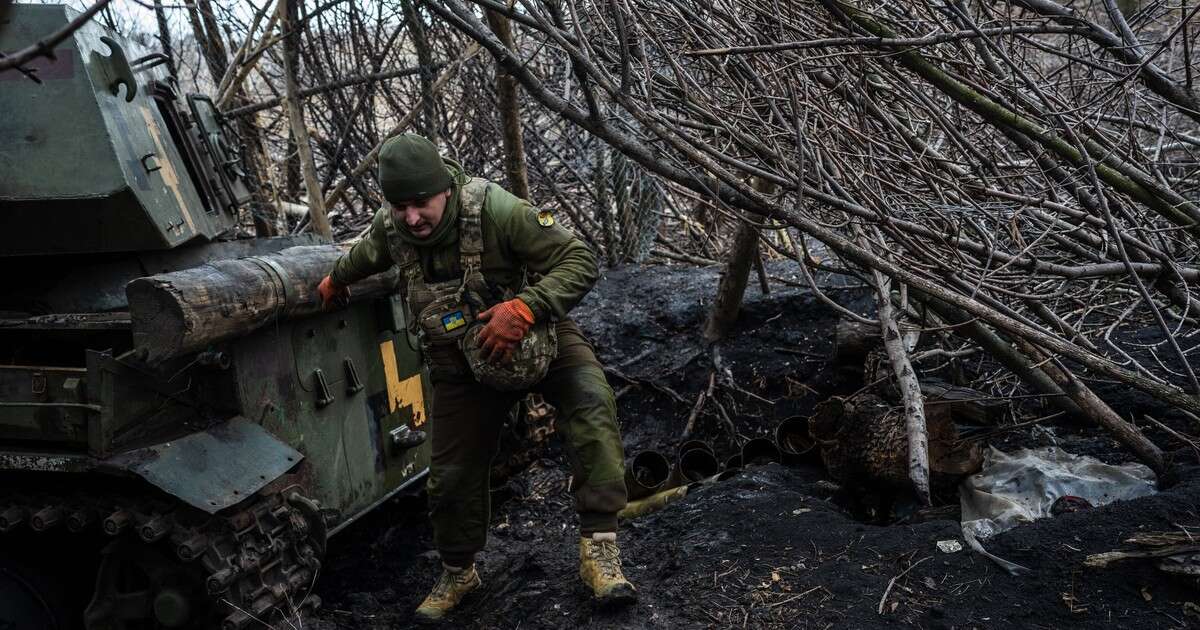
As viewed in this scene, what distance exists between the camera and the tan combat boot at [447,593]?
4160mm

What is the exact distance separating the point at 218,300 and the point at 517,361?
1.17 m

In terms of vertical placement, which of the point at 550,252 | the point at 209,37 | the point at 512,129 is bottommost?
the point at 550,252

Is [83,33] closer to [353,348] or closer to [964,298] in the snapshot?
[353,348]

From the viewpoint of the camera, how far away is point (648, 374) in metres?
7.01

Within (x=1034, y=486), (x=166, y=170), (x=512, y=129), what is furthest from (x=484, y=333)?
(x=512, y=129)

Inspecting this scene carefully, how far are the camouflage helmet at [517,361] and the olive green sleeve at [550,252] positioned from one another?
110 millimetres

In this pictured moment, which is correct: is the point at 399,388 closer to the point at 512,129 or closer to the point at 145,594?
the point at 145,594

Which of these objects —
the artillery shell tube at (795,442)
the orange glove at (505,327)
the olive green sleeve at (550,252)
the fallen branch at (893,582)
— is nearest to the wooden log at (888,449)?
the artillery shell tube at (795,442)

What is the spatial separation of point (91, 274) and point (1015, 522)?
416 centimetres

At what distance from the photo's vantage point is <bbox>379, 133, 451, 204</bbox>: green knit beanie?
3693 mm

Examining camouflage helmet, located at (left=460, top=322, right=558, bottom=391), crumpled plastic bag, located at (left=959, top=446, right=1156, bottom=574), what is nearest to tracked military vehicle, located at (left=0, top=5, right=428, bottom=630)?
camouflage helmet, located at (left=460, top=322, right=558, bottom=391)

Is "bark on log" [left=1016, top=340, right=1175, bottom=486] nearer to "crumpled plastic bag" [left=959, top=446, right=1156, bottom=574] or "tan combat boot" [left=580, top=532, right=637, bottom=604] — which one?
"crumpled plastic bag" [left=959, top=446, right=1156, bottom=574]

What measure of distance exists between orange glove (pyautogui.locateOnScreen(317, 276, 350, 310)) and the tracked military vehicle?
69 millimetres

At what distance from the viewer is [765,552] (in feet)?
13.2
